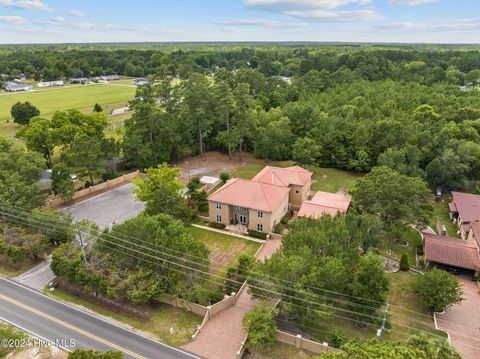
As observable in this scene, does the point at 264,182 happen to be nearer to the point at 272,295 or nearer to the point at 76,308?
the point at 272,295

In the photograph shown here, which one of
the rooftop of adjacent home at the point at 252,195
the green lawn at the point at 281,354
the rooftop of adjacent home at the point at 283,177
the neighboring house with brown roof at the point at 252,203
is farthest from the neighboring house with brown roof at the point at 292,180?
the green lawn at the point at 281,354

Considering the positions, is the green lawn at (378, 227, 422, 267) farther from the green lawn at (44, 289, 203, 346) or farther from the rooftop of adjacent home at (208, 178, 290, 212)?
the green lawn at (44, 289, 203, 346)

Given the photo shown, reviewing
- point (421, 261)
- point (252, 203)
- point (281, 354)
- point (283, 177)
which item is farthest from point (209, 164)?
point (281, 354)

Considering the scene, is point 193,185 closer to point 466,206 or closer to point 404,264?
point 404,264

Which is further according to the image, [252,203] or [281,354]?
[252,203]

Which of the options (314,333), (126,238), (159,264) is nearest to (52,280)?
(126,238)

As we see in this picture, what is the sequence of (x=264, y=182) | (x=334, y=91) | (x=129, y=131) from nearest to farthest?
(x=264, y=182) → (x=129, y=131) → (x=334, y=91)

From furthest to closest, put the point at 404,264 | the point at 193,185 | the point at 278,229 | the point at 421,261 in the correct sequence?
1. the point at 193,185
2. the point at 278,229
3. the point at 421,261
4. the point at 404,264
